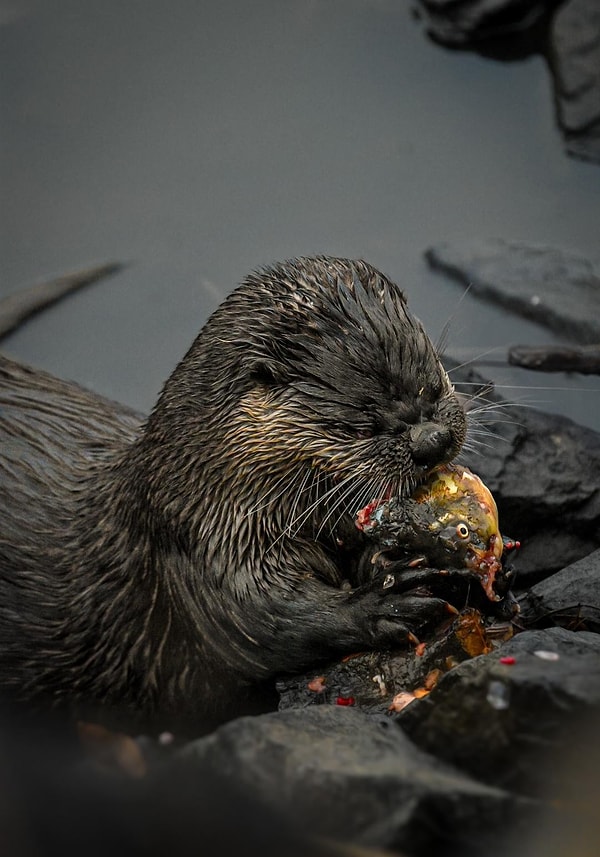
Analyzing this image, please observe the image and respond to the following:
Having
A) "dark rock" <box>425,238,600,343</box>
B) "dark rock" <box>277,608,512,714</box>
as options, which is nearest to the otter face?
"dark rock" <box>277,608,512,714</box>

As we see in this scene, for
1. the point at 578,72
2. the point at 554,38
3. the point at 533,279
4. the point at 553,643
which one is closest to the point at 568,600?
the point at 553,643

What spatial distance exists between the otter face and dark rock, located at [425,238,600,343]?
2204 millimetres

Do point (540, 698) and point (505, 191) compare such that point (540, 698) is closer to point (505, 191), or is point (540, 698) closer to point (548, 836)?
point (548, 836)

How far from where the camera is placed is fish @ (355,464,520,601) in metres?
3.46

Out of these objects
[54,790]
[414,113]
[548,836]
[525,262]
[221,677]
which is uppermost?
[414,113]

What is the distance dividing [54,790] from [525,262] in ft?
11.5

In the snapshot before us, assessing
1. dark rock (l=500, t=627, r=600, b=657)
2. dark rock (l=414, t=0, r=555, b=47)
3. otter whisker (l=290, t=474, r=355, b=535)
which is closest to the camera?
dark rock (l=500, t=627, r=600, b=657)

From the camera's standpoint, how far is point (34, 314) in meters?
5.77

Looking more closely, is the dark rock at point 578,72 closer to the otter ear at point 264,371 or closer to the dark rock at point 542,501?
the dark rock at point 542,501

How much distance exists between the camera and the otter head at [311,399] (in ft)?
11.1

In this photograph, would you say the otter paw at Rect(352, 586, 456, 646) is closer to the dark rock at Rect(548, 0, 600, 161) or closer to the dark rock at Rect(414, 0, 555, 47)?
the dark rock at Rect(548, 0, 600, 161)

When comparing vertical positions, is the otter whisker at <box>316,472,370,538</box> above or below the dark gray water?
below

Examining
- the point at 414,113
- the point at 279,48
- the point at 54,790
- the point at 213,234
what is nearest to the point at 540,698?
the point at 54,790

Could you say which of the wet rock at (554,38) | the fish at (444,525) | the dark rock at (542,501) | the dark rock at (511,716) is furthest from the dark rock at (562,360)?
the dark rock at (511,716)
